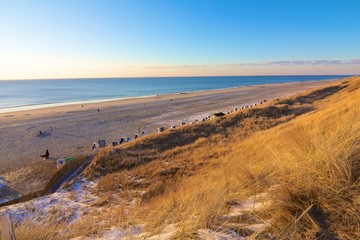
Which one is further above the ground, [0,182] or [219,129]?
[219,129]

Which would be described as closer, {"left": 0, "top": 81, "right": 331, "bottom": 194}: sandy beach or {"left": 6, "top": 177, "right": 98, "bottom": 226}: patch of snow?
{"left": 6, "top": 177, "right": 98, "bottom": 226}: patch of snow

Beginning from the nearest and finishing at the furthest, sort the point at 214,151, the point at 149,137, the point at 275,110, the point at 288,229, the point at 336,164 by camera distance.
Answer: the point at 288,229, the point at 336,164, the point at 214,151, the point at 149,137, the point at 275,110

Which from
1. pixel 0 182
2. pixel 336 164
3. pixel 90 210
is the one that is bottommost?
pixel 0 182

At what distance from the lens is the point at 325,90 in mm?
34031

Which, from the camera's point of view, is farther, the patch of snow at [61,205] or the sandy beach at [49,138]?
the sandy beach at [49,138]

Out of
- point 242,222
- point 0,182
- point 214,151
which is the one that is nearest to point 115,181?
point 214,151

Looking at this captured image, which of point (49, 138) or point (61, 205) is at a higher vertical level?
point (61, 205)

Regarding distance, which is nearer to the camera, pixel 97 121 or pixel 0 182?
pixel 0 182

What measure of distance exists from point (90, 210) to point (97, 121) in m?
22.1

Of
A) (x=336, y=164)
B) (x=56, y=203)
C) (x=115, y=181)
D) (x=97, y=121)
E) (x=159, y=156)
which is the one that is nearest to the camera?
(x=336, y=164)

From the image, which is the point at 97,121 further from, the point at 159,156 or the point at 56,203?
the point at 56,203

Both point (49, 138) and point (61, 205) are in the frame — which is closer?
point (61, 205)

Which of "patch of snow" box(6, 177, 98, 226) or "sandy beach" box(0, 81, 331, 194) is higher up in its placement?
"patch of snow" box(6, 177, 98, 226)

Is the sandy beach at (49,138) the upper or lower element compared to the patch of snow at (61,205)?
lower
